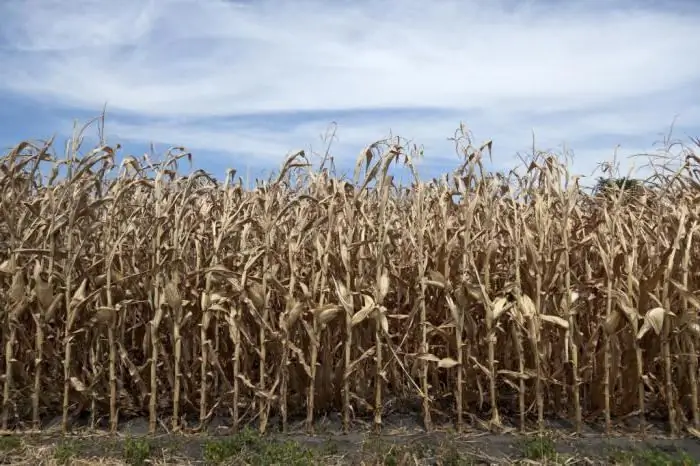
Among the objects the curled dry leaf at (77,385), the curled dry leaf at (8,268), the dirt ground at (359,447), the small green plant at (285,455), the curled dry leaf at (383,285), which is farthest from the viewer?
the curled dry leaf at (8,268)

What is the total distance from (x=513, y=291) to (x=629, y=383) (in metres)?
1.23

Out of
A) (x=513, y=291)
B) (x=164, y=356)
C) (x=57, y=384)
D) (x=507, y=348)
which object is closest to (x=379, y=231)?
(x=513, y=291)

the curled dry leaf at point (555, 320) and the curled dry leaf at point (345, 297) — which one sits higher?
the curled dry leaf at point (345, 297)

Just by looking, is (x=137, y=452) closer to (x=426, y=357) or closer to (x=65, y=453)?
(x=65, y=453)

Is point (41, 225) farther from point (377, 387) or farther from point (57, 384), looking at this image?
point (377, 387)

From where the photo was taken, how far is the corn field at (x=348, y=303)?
15.6 feet

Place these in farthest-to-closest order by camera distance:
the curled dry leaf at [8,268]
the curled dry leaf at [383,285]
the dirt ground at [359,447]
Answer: the curled dry leaf at [8,268], the curled dry leaf at [383,285], the dirt ground at [359,447]

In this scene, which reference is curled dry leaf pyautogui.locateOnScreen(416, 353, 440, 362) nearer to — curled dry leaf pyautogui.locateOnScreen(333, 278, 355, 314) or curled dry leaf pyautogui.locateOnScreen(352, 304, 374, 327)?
curled dry leaf pyautogui.locateOnScreen(352, 304, 374, 327)

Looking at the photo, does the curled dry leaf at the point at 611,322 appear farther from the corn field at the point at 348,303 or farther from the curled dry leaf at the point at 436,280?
the curled dry leaf at the point at 436,280

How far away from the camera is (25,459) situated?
4.43 metres

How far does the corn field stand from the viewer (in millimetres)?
4746

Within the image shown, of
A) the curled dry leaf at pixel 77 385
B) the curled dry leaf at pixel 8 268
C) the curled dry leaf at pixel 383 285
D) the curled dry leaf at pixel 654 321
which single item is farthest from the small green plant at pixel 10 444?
the curled dry leaf at pixel 654 321

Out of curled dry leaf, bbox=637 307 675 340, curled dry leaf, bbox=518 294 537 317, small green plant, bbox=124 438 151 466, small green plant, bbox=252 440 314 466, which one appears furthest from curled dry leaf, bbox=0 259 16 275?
curled dry leaf, bbox=637 307 675 340

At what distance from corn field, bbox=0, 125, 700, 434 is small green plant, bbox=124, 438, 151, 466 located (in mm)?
394
